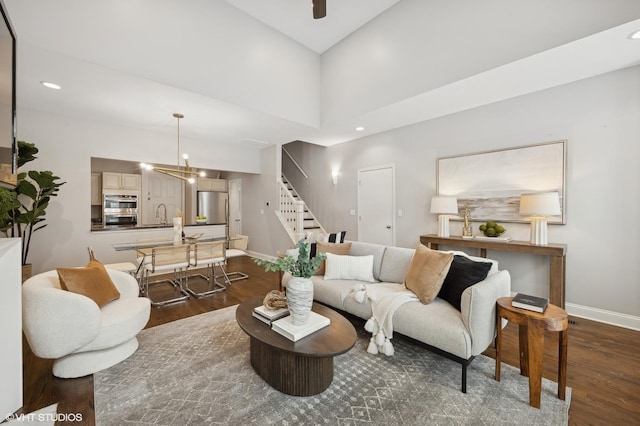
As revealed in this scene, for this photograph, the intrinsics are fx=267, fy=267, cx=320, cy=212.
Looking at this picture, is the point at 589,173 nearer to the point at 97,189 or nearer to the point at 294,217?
the point at 294,217

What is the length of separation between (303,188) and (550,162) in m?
5.06

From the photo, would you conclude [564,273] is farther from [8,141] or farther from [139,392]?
[8,141]

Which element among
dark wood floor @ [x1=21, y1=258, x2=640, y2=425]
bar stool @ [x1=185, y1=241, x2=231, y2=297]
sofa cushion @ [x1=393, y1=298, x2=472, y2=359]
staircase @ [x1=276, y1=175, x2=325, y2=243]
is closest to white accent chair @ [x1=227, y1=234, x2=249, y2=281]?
bar stool @ [x1=185, y1=241, x2=231, y2=297]

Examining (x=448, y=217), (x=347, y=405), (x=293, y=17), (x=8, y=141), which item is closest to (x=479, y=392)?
(x=347, y=405)

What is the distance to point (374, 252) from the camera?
10.4ft

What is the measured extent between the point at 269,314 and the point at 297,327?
283mm

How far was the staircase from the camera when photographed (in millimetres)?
5559

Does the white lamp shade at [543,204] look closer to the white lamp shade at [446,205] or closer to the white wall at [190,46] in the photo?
the white lamp shade at [446,205]

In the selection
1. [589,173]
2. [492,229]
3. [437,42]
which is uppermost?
[437,42]

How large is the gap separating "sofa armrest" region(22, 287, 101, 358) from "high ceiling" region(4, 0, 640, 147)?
2320mm

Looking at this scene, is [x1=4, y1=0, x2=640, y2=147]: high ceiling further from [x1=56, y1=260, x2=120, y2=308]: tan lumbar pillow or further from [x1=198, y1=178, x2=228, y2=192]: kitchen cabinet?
[x1=198, y1=178, x2=228, y2=192]: kitchen cabinet

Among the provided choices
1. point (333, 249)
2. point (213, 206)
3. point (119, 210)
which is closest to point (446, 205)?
point (333, 249)

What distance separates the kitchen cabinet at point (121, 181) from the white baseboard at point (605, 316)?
8734 millimetres

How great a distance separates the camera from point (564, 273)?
10.2ft
